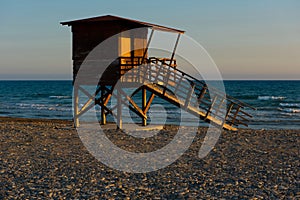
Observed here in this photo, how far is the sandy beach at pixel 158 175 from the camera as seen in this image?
34.9 ft

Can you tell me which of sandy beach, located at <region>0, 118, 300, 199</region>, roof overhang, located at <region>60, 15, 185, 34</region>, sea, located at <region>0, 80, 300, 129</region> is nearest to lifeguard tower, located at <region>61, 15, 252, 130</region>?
roof overhang, located at <region>60, 15, 185, 34</region>

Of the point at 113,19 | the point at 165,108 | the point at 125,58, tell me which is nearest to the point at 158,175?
the point at 125,58

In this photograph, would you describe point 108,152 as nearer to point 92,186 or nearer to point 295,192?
point 92,186

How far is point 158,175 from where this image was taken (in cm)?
1241

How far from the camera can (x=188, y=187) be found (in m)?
11.1

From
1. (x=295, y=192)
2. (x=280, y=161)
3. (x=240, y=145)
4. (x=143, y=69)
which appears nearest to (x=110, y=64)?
(x=143, y=69)

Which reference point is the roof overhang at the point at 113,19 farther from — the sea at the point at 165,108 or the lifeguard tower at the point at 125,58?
the sea at the point at 165,108

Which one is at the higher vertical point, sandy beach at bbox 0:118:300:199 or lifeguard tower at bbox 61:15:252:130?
lifeguard tower at bbox 61:15:252:130

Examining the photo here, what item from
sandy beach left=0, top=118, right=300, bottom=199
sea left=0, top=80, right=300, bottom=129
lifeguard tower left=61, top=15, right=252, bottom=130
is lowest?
sea left=0, top=80, right=300, bottom=129

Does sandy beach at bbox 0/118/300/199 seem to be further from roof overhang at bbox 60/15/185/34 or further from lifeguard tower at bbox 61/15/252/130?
roof overhang at bbox 60/15/185/34

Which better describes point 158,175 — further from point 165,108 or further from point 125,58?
point 165,108

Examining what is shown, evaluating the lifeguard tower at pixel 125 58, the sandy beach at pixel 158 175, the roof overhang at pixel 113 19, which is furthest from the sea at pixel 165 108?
the sandy beach at pixel 158 175

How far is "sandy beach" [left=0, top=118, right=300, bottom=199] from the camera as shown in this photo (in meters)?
10.6

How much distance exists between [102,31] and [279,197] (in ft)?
40.7
